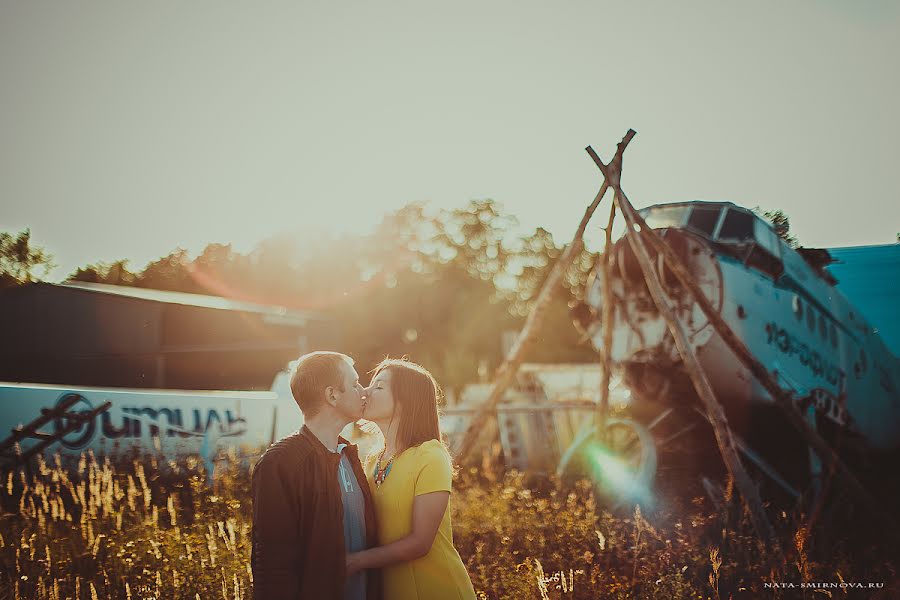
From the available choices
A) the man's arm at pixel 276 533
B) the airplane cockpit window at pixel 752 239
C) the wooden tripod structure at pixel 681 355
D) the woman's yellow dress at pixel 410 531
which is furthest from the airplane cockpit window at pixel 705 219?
the man's arm at pixel 276 533

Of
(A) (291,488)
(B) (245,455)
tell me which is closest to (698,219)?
(B) (245,455)

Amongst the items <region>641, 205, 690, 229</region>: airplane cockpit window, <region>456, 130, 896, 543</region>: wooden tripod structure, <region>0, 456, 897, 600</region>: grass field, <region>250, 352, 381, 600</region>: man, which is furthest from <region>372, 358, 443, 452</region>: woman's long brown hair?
<region>641, 205, 690, 229</region>: airplane cockpit window

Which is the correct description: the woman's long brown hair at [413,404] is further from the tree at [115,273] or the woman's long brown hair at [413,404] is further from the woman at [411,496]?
the tree at [115,273]

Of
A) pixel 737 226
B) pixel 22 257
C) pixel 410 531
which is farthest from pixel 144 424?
pixel 22 257

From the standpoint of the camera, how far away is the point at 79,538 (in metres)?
5.23

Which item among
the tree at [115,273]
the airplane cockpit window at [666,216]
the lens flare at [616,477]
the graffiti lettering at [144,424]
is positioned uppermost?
the tree at [115,273]

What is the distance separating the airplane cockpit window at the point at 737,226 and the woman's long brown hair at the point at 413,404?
706cm

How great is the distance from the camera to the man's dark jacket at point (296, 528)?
2.30 metres

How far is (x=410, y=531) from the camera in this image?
267 cm

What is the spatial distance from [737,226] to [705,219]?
1.39 feet

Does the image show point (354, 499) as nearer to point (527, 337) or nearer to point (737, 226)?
point (527, 337)

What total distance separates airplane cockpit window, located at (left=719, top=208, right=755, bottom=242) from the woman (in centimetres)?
711

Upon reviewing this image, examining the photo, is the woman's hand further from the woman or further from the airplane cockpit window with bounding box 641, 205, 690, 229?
the airplane cockpit window with bounding box 641, 205, 690, 229

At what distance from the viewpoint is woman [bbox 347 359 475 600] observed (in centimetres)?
260
